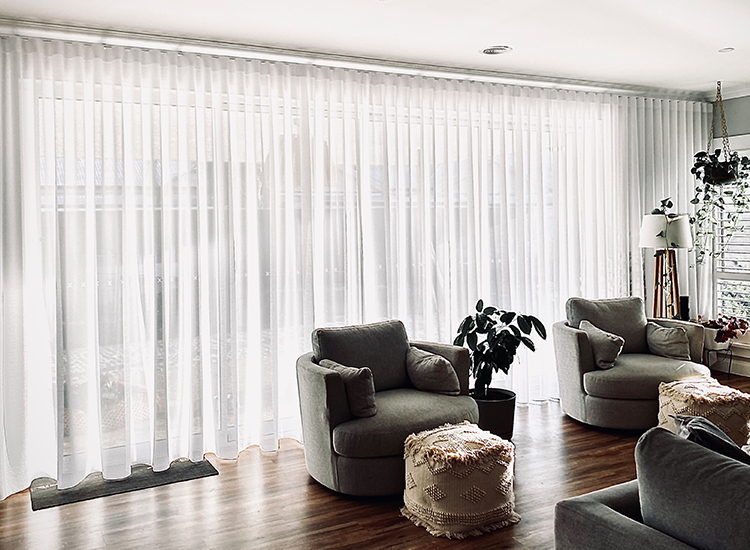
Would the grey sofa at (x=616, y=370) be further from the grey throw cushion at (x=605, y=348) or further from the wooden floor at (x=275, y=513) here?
the wooden floor at (x=275, y=513)

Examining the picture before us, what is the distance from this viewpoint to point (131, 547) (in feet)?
10.7

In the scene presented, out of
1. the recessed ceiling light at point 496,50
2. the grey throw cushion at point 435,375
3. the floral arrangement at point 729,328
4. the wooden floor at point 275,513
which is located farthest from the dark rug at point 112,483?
the floral arrangement at point 729,328

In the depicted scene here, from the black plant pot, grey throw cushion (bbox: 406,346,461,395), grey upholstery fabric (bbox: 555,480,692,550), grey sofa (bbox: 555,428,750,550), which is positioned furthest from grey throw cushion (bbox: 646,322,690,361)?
grey sofa (bbox: 555,428,750,550)

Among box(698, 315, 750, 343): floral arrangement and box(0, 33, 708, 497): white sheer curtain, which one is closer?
box(0, 33, 708, 497): white sheer curtain

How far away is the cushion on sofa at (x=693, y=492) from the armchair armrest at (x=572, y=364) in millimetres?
3182

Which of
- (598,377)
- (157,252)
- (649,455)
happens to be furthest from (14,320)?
(598,377)

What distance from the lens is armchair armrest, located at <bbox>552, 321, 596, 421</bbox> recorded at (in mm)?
4992

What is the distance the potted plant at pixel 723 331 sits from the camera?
632cm

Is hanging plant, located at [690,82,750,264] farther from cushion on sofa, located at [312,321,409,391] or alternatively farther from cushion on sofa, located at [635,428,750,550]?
cushion on sofa, located at [635,428,750,550]

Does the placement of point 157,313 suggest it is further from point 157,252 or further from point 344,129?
point 344,129

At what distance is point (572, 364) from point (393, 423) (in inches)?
75.8

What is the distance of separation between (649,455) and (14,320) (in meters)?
3.50

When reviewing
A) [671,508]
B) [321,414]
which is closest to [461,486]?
[321,414]

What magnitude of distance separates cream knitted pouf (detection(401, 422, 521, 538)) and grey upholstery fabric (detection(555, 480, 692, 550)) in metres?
1.26
